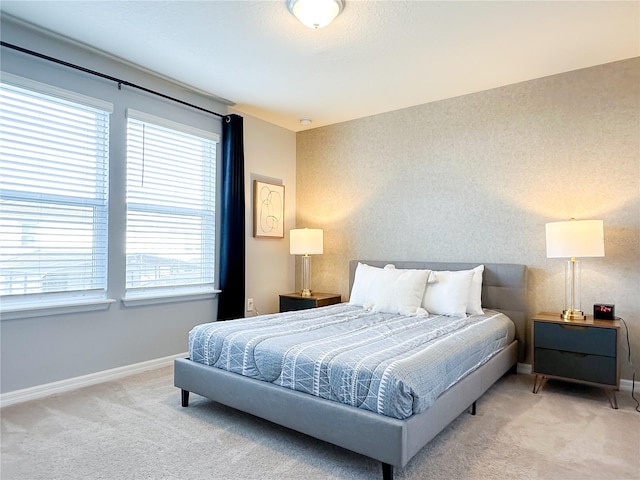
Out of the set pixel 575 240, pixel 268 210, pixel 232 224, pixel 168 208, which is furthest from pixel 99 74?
pixel 575 240

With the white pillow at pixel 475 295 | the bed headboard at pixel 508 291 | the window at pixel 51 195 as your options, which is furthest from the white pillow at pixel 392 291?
the window at pixel 51 195

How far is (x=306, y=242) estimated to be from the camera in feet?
14.8

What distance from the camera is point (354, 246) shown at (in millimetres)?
4707

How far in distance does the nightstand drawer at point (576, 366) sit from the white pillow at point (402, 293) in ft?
3.22

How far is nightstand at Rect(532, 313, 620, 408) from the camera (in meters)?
2.79

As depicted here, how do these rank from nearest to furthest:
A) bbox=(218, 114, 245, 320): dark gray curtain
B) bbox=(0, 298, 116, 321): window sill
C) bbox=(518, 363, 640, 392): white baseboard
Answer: bbox=(0, 298, 116, 321): window sill
bbox=(518, 363, 640, 392): white baseboard
bbox=(218, 114, 245, 320): dark gray curtain

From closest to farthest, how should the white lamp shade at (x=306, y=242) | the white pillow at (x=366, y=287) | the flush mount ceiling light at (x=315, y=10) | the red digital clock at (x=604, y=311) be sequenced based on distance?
1. the flush mount ceiling light at (x=315, y=10)
2. the red digital clock at (x=604, y=311)
3. the white pillow at (x=366, y=287)
4. the white lamp shade at (x=306, y=242)

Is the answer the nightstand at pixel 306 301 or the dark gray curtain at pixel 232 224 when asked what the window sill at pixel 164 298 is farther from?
the nightstand at pixel 306 301

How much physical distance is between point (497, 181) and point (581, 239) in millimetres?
1026

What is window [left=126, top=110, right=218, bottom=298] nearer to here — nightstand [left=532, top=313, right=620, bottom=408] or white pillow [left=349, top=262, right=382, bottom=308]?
white pillow [left=349, top=262, right=382, bottom=308]

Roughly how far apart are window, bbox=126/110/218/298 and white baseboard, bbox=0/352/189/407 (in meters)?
0.61

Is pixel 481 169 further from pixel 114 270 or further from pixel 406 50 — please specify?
pixel 114 270

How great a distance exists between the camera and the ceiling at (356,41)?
2541 mm

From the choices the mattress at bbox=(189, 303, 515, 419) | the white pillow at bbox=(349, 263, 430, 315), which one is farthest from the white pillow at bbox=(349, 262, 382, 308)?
the mattress at bbox=(189, 303, 515, 419)
